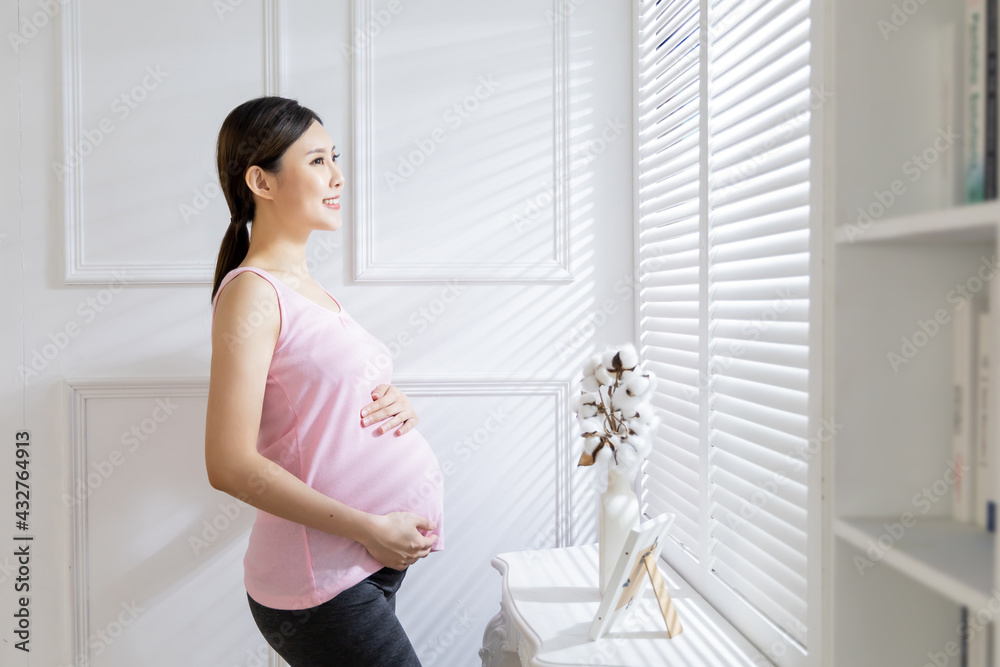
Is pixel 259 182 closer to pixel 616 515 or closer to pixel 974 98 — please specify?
pixel 616 515

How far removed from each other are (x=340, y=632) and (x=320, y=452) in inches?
12.7

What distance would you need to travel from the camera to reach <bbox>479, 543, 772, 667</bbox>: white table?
1047 mm

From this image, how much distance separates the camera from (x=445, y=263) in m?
1.72

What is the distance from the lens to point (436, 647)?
1734 millimetres

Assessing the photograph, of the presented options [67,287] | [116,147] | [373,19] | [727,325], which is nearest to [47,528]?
[67,287]

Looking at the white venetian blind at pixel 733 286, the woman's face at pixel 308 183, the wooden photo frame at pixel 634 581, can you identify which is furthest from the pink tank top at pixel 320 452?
the white venetian blind at pixel 733 286

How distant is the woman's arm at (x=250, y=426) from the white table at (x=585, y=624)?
1.08 feet

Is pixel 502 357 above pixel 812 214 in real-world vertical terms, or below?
below

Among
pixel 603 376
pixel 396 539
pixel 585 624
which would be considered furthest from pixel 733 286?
pixel 396 539

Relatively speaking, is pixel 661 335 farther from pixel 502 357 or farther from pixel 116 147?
pixel 116 147

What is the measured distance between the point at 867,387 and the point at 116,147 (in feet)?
5.83

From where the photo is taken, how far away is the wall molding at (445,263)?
1682 mm

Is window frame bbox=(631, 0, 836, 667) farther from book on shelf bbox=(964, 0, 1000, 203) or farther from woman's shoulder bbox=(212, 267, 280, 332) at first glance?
woman's shoulder bbox=(212, 267, 280, 332)

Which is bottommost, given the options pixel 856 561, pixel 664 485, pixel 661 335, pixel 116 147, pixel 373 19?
pixel 664 485
